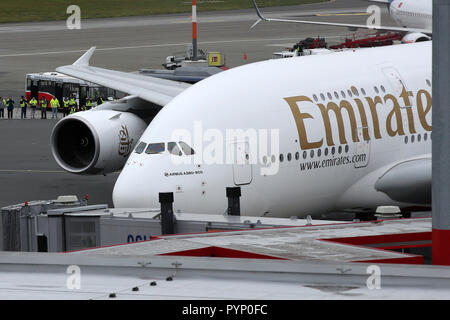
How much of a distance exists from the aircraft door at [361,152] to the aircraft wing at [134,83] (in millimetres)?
8080

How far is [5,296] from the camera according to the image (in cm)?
1052

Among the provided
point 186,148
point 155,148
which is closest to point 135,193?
point 155,148

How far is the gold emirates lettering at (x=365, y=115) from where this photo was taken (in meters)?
24.0

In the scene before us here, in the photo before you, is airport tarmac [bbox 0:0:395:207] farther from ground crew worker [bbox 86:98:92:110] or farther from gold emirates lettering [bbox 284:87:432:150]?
gold emirates lettering [bbox 284:87:432:150]

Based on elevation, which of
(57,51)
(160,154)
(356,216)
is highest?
(57,51)

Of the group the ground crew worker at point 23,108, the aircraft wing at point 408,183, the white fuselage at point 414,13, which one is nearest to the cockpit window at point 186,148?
the aircraft wing at point 408,183

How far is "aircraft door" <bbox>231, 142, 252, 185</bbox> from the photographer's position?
892 inches

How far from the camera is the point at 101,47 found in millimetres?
96625

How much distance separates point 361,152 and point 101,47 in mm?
73225

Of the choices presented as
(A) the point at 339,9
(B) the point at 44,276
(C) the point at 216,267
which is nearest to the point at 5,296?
(B) the point at 44,276

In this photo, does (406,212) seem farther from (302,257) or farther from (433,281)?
(433,281)

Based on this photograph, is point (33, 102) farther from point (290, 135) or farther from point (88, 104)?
point (290, 135)

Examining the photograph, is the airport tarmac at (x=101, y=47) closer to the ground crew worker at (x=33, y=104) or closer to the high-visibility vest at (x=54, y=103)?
the high-visibility vest at (x=54, y=103)

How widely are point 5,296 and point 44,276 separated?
3.15 ft
